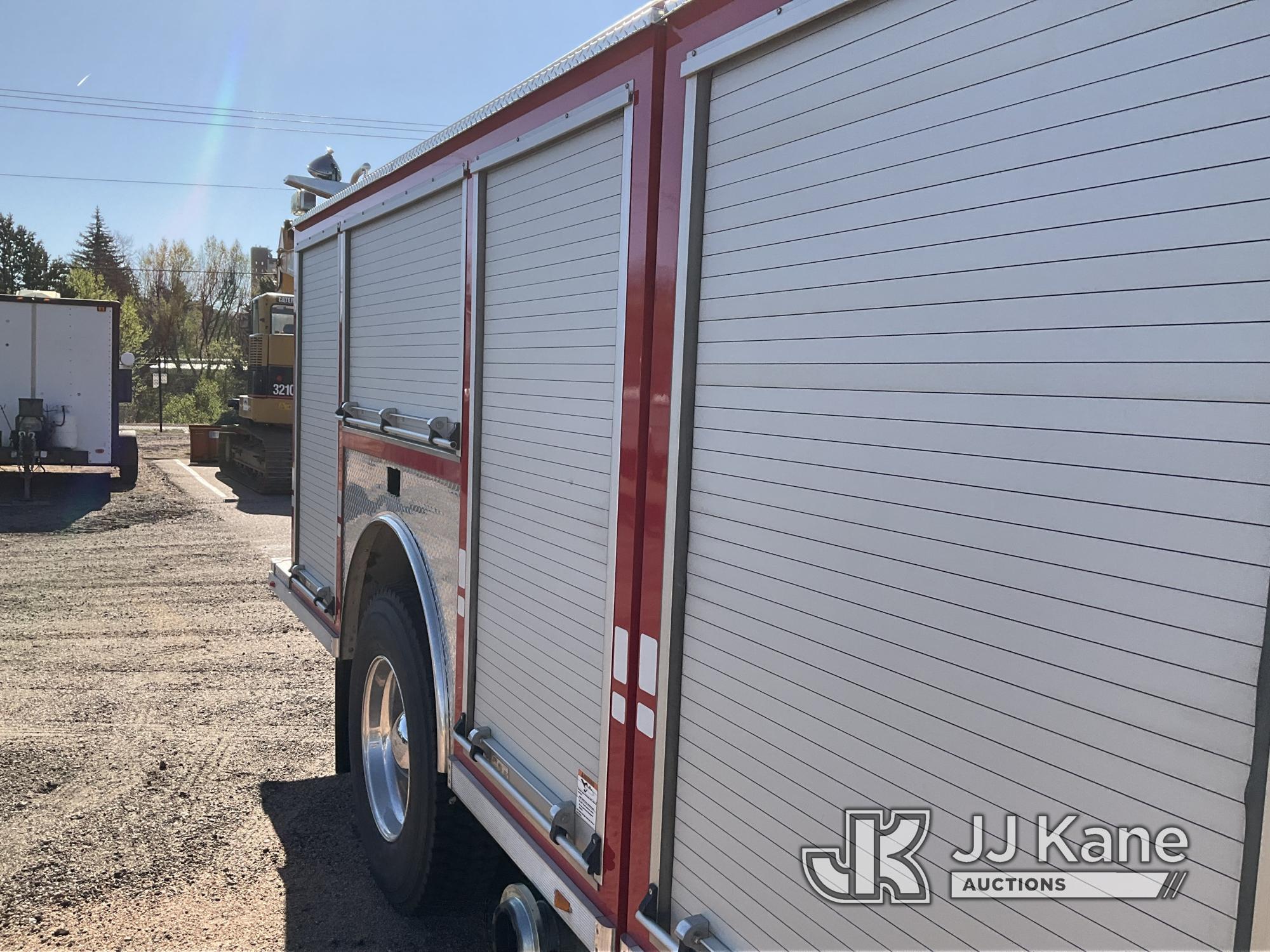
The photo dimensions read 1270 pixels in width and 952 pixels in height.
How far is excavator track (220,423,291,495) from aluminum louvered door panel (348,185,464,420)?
1230 centimetres

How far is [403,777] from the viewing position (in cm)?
379

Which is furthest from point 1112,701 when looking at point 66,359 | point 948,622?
point 66,359

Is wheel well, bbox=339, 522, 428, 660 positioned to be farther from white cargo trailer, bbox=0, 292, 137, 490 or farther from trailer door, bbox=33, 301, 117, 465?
trailer door, bbox=33, 301, 117, 465

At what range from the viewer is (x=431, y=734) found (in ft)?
10.5

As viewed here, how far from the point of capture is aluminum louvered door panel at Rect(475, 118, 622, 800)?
218 centimetres

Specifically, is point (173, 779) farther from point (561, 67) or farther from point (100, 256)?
point (100, 256)

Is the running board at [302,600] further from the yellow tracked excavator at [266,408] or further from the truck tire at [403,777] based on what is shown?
the yellow tracked excavator at [266,408]

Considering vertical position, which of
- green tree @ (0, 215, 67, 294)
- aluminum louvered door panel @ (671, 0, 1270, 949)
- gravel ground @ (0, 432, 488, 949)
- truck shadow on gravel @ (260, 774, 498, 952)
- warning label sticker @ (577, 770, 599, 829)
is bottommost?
truck shadow on gravel @ (260, 774, 498, 952)

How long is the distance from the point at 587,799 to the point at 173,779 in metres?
3.19

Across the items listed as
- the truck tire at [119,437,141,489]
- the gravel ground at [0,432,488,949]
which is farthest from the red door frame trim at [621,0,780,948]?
the truck tire at [119,437,141,489]

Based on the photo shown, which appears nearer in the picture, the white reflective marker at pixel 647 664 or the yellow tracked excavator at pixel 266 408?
the white reflective marker at pixel 647 664

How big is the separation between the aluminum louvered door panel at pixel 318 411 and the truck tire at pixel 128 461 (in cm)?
1163

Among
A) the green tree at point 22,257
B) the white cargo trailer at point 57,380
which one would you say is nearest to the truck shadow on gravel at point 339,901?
the white cargo trailer at point 57,380

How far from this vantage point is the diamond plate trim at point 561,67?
6.48ft
